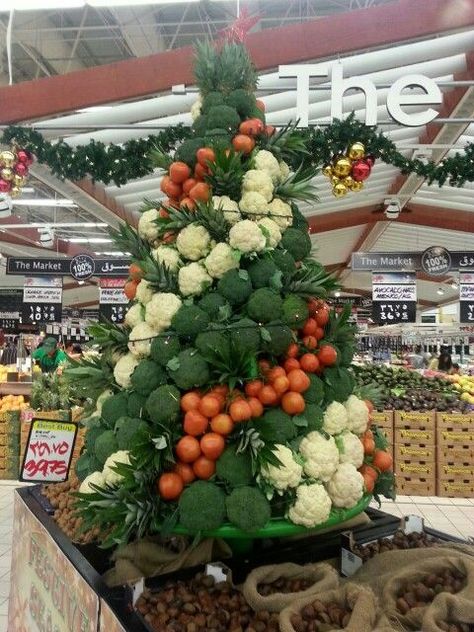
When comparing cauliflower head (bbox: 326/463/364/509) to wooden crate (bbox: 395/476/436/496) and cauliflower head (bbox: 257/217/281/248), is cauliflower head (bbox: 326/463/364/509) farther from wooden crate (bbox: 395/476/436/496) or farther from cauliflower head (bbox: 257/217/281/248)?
wooden crate (bbox: 395/476/436/496)

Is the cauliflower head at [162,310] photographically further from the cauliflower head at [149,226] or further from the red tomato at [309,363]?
the red tomato at [309,363]

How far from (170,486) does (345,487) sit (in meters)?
0.54

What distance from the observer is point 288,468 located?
61.2 inches

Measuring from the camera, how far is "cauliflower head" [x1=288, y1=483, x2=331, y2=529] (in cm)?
155

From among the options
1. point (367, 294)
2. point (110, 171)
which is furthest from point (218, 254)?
point (367, 294)

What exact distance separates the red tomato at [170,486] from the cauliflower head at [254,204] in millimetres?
885

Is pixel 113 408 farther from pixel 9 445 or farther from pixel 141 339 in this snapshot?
pixel 9 445

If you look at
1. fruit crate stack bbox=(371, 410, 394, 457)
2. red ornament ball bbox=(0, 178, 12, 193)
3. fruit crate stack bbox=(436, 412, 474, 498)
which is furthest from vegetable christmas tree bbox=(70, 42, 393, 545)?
fruit crate stack bbox=(436, 412, 474, 498)

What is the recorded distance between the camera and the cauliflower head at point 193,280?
177 cm

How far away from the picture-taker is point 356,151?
181 inches

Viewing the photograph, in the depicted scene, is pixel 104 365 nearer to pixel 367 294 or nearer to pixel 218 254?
pixel 218 254

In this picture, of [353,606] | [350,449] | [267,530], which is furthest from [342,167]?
[353,606]

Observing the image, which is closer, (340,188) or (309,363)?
(309,363)

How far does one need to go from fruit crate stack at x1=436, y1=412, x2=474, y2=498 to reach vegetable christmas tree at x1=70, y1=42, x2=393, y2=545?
4.01 metres
